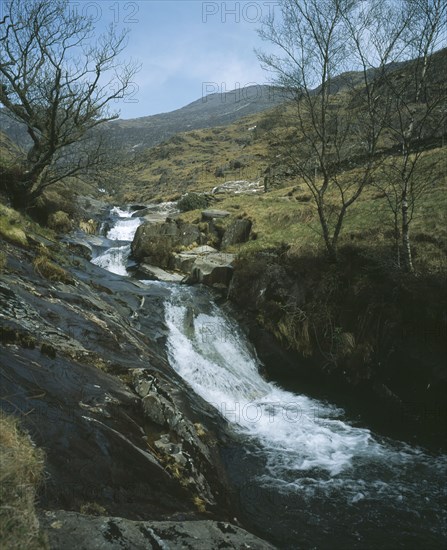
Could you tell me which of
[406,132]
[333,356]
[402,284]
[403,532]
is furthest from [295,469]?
[406,132]

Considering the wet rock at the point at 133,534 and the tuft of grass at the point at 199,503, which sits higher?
the wet rock at the point at 133,534

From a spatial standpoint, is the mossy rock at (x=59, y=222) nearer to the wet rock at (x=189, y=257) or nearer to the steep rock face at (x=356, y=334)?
the wet rock at (x=189, y=257)

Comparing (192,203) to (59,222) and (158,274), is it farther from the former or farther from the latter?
(158,274)

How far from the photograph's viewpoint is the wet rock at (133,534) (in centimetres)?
313

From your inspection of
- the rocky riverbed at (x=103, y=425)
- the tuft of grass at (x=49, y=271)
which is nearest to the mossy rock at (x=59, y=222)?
the tuft of grass at (x=49, y=271)

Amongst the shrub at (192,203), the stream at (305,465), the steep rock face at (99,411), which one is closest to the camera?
the steep rock face at (99,411)

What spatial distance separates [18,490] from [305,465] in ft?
21.6

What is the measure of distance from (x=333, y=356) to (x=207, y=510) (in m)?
7.59

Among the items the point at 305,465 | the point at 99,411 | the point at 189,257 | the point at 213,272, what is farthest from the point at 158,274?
the point at 99,411

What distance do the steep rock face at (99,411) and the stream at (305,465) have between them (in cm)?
100

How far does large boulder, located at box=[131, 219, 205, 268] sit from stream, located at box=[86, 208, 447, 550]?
6.96m

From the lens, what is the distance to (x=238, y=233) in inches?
791

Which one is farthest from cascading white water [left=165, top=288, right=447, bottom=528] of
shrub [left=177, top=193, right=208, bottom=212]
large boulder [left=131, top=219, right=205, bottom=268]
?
shrub [left=177, top=193, right=208, bottom=212]

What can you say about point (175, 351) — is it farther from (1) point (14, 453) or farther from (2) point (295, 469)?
(1) point (14, 453)
